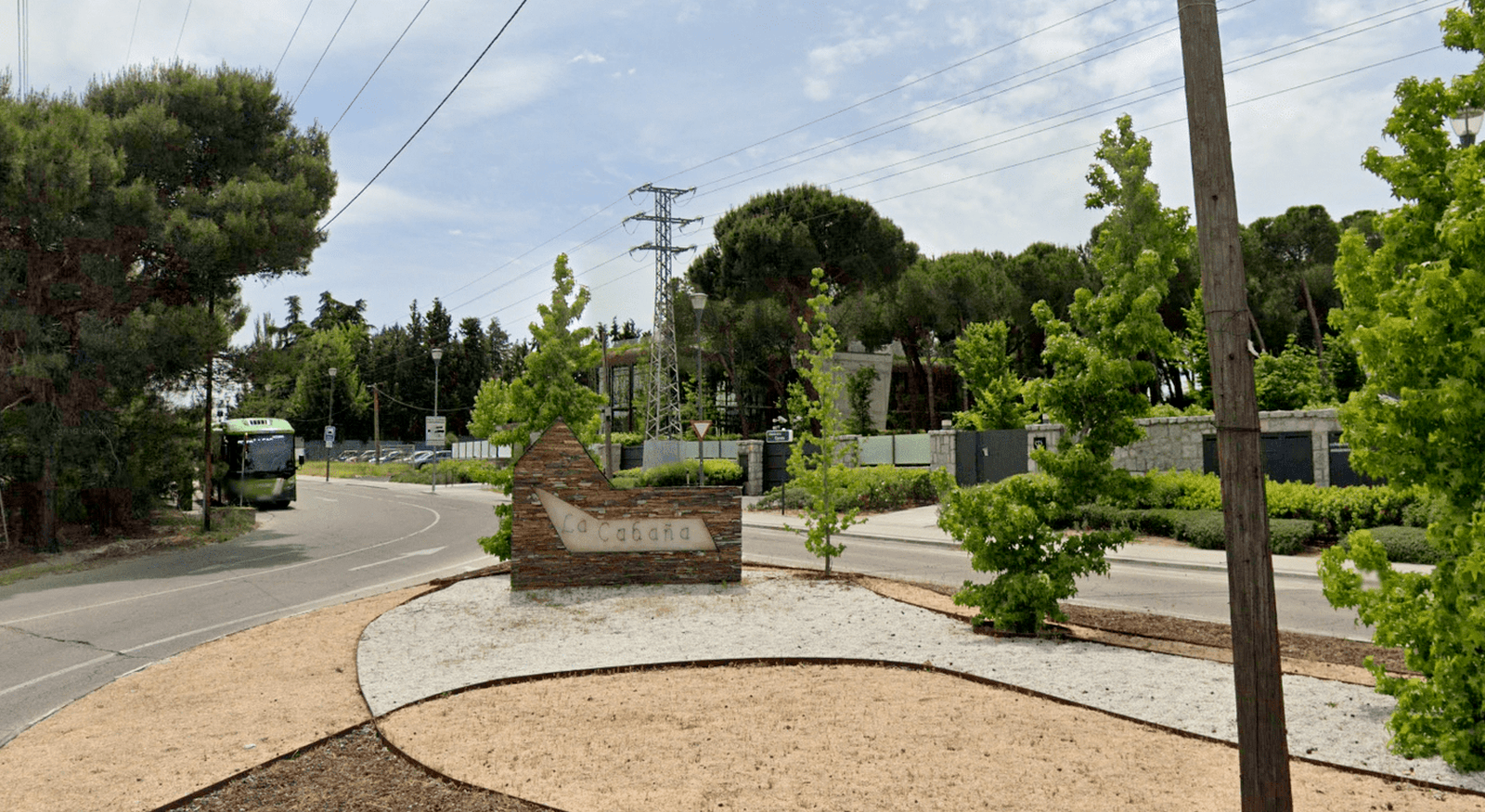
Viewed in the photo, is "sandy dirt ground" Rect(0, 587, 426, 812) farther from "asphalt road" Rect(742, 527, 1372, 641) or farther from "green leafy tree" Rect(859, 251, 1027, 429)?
"green leafy tree" Rect(859, 251, 1027, 429)

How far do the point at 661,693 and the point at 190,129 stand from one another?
21433 millimetres

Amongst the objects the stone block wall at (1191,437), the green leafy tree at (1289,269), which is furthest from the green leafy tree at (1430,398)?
the green leafy tree at (1289,269)

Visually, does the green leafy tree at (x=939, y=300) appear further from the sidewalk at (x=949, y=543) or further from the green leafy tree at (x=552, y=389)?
the green leafy tree at (x=552, y=389)

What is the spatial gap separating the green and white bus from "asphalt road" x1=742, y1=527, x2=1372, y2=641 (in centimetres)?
2117

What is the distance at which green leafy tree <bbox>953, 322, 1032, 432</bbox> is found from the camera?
28.5 m

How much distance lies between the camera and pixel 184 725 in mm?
6660

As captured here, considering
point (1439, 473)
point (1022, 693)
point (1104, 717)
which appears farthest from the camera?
point (1022, 693)

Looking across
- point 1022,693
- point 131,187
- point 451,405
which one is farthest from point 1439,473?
point 451,405

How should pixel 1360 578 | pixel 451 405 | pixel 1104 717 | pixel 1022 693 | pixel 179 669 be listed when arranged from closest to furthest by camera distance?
pixel 1360 578 < pixel 1104 717 < pixel 1022 693 < pixel 179 669 < pixel 451 405

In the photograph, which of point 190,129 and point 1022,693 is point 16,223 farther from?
point 1022,693

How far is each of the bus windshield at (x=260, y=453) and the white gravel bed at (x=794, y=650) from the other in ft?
80.4

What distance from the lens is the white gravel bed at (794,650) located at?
621 centimetres

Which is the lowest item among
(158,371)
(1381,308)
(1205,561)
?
(1205,561)

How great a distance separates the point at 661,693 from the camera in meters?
7.14
